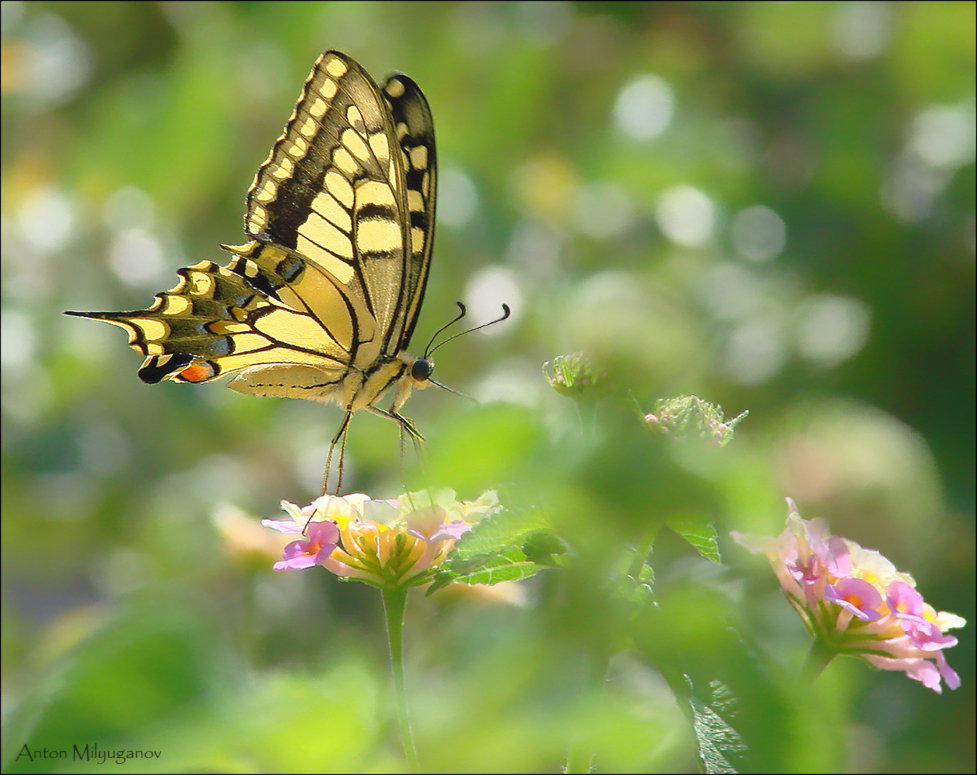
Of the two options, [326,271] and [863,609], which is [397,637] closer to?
[863,609]

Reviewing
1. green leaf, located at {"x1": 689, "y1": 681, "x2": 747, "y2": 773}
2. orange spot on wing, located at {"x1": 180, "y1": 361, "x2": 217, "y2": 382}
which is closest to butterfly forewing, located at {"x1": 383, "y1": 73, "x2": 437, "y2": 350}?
orange spot on wing, located at {"x1": 180, "y1": 361, "x2": 217, "y2": 382}

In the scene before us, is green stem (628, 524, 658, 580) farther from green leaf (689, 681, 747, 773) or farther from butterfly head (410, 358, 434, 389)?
butterfly head (410, 358, 434, 389)

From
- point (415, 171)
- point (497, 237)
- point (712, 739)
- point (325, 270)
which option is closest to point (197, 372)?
point (325, 270)

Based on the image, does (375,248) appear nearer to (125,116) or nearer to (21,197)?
(125,116)

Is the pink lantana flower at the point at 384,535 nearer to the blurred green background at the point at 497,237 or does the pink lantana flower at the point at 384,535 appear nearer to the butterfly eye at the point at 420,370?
the butterfly eye at the point at 420,370

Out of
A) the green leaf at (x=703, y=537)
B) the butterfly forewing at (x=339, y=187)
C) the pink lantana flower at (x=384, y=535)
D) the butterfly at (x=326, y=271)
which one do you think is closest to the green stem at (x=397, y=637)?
the pink lantana flower at (x=384, y=535)
